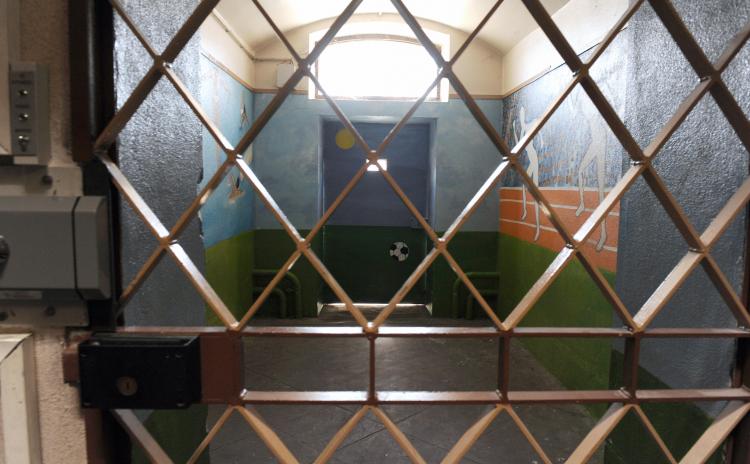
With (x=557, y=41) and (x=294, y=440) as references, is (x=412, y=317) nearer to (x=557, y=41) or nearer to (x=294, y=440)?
(x=294, y=440)

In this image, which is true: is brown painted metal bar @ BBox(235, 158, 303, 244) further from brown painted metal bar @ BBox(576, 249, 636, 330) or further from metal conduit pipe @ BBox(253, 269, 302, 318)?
metal conduit pipe @ BBox(253, 269, 302, 318)

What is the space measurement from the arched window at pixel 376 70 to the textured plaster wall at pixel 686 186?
274 centimetres

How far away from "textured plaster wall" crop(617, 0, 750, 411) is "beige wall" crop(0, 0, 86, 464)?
152 centimetres

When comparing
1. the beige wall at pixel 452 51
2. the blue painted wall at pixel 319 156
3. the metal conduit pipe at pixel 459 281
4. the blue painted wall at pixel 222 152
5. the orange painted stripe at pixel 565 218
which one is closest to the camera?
the orange painted stripe at pixel 565 218

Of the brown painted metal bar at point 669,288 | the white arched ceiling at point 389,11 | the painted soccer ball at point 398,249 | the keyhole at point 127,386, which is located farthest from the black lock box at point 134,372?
the painted soccer ball at point 398,249

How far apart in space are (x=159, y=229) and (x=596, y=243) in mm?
2434

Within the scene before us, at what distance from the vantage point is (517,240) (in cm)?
390

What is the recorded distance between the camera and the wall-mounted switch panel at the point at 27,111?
31.3 inches

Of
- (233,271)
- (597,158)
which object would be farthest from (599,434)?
(233,271)

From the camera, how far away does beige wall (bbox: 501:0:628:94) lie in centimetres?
247

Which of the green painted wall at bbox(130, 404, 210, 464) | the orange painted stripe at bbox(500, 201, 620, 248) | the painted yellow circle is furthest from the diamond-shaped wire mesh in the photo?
the painted yellow circle

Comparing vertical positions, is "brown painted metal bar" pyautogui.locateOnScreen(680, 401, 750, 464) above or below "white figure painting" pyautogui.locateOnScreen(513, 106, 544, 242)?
below

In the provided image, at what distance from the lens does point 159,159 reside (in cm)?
131

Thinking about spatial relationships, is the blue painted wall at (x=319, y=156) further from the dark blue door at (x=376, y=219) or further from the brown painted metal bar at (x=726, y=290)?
the brown painted metal bar at (x=726, y=290)
